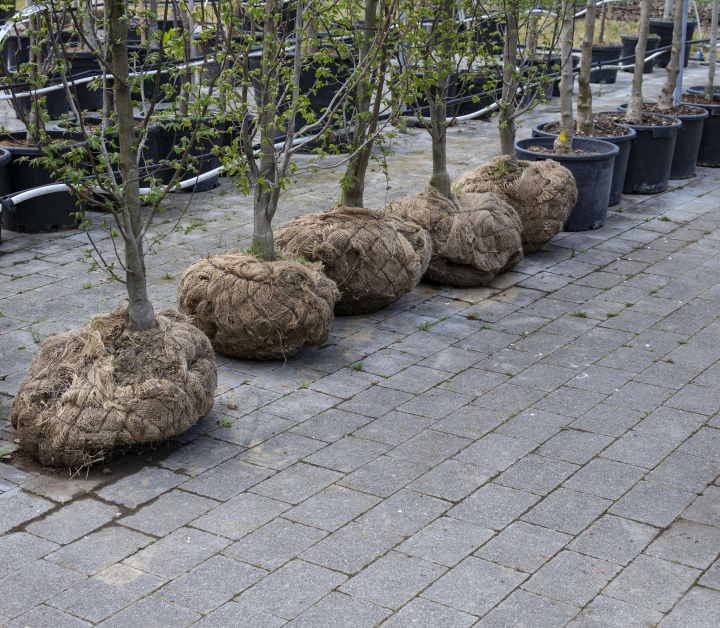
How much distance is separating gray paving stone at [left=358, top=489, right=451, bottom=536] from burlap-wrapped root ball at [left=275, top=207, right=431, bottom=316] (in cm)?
238

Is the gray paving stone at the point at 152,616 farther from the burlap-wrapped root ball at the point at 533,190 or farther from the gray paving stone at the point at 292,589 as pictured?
the burlap-wrapped root ball at the point at 533,190

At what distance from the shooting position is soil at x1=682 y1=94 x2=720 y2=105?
39.5ft

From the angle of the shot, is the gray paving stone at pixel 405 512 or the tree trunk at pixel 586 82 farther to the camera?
the tree trunk at pixel 586 82

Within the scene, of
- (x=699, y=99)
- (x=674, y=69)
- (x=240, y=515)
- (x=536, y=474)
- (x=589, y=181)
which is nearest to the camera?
(x=240, y=515)

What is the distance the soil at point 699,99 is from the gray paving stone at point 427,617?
1010 cm

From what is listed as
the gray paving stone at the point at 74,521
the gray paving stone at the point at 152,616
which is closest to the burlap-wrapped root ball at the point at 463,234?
the gray paving stone at the point at 74,521

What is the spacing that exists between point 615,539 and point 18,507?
2881 mm

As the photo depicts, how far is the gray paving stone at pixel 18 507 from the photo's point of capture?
421cm

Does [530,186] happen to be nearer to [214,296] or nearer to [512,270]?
[512,270]

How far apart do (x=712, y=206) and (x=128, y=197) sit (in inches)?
290

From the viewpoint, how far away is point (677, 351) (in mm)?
6312

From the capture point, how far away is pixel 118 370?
4.82 metres

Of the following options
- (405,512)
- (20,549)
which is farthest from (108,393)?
(405,512)

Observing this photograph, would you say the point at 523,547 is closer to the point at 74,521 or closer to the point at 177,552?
the point at 177,552
